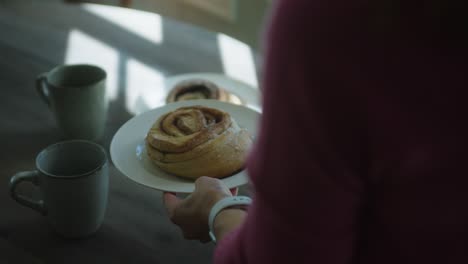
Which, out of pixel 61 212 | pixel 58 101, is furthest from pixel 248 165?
pixel 58 101

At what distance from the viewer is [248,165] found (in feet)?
1.47

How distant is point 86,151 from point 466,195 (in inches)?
21.7

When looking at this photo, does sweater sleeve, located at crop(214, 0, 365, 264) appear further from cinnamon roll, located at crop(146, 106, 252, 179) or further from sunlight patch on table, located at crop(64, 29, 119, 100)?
sunlight patch on table, located at crop(64, 29, 119, 100)

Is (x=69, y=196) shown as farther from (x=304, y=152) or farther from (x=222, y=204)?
(x=304, y=152)

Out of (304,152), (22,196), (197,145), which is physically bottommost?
(22,196)

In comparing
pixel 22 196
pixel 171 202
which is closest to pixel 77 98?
pixel 22 196

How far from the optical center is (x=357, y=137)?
0.40 meters

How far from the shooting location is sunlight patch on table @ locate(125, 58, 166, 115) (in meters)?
1.03

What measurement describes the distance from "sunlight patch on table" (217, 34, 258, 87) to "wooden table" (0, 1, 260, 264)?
2 cm

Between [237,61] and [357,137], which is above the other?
[357,137]

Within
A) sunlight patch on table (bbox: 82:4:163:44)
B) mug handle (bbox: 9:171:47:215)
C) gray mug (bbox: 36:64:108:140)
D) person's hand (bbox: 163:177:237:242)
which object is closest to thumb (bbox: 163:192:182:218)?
person's hand (bbox: 163:177:237:242)

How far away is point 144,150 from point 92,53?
1.40ft

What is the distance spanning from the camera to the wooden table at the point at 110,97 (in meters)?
0.77

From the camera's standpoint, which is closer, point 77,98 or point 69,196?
point 69,196
